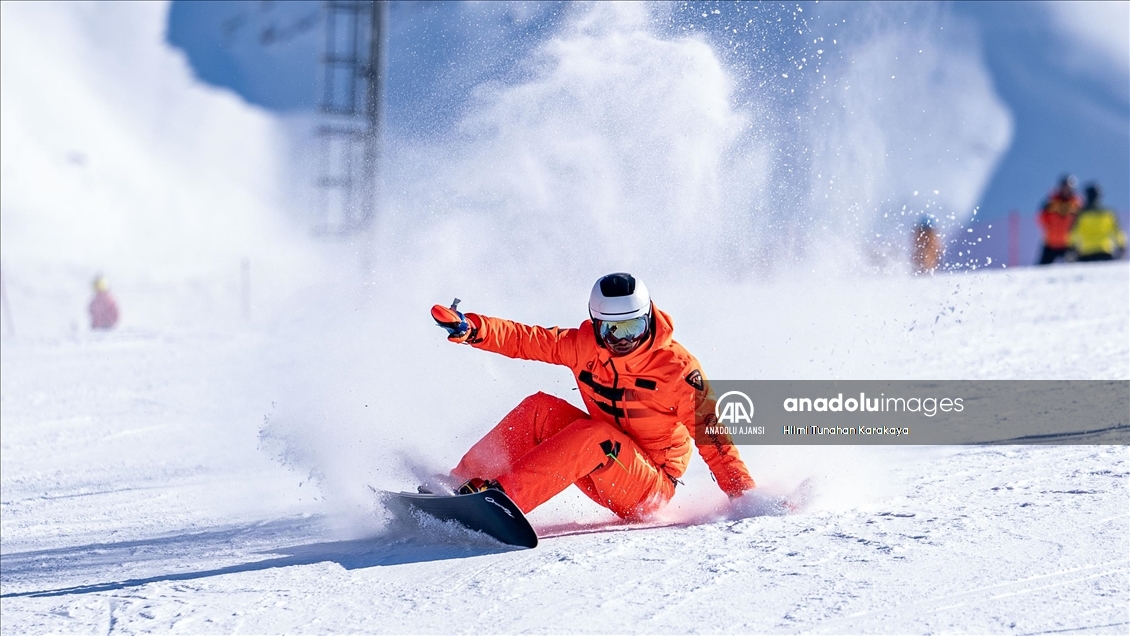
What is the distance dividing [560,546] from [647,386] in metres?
0.72

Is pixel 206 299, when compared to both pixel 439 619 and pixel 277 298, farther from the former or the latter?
pixel 439 619

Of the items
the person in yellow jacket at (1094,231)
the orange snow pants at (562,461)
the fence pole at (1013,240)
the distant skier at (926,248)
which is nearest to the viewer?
the orange snow pants at (562,461)

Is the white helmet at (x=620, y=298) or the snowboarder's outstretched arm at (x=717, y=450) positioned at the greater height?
the white helmet at (x=620, y=298)

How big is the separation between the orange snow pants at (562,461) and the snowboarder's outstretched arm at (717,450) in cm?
20

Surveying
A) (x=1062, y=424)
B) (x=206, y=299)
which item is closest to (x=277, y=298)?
(x=206, y=299)

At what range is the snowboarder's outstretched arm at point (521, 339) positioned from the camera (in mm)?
4199

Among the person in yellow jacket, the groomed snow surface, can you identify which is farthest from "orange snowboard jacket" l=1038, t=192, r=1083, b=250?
the groomed snow surface

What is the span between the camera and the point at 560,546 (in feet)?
12.5

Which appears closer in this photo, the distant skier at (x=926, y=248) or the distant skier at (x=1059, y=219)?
the distant skier at (x=926, y=248)

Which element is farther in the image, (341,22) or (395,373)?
(341,22)

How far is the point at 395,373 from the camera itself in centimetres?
565

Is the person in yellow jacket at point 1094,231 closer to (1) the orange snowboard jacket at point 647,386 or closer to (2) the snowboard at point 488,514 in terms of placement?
(1) the orange snowboard jacket at point 647,386

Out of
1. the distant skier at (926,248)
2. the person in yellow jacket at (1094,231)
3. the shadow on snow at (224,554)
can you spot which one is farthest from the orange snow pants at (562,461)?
the person in yellow jacket at (1094,231)

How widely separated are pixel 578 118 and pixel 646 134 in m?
0.49
